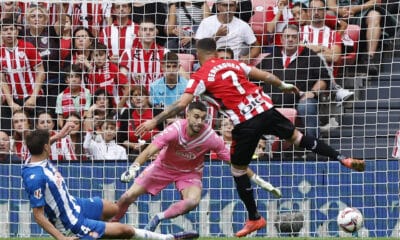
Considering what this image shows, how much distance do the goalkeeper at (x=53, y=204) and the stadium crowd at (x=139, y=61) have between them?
5028mm

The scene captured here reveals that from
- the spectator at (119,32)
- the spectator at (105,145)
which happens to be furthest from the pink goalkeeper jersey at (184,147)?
the spectator at (119,32)

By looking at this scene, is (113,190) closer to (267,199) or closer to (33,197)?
(267,199)

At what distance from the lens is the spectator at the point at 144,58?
685 inches

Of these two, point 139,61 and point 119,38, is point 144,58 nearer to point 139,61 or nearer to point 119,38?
point 139,61

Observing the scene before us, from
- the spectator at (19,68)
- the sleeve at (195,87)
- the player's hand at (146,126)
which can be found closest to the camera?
the player's hand at (146,126)

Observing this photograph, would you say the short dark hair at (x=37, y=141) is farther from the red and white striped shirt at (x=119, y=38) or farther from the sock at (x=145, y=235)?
the red and white striped shirt at (x=119, y=38)

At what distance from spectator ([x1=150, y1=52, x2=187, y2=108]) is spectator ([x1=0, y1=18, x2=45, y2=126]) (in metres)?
1.67

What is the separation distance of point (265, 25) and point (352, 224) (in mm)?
4277

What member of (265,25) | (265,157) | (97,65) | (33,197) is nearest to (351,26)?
(265,25)

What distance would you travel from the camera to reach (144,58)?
1748cm

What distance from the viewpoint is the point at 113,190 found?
16891mm

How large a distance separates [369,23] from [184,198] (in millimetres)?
4279

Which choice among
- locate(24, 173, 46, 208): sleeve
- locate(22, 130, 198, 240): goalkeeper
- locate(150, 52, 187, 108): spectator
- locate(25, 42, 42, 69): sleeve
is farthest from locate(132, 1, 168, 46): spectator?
locate(24, 173, 46, 208): sleeve

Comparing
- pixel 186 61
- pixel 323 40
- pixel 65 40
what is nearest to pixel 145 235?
pixel 186 61
